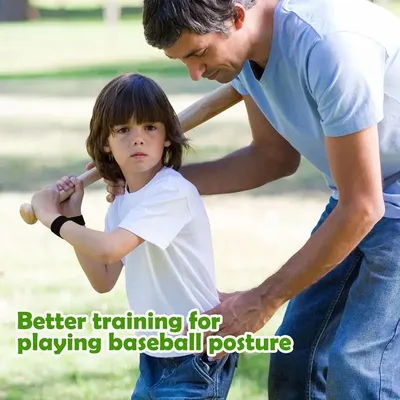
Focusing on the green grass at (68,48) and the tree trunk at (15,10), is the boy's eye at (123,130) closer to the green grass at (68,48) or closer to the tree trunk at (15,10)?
the green grass at (68,48)

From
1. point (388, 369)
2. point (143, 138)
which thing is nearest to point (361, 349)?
point (388, 369)

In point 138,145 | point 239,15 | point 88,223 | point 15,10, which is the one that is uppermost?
point 239,15

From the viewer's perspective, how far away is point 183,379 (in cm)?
337

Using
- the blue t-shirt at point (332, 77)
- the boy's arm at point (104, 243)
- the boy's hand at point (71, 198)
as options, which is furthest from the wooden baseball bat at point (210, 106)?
the boy's arm at point (104, 243)

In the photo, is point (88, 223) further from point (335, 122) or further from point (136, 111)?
point (335, 122)

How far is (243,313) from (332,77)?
0.77 meters

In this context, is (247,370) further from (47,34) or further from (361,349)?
(47,34)

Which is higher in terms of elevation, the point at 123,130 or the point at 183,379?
the point at 123,130

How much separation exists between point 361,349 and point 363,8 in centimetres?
100

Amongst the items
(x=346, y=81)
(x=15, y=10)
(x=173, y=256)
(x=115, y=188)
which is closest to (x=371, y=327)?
(x=173, y=256)

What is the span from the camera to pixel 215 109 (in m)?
3.89

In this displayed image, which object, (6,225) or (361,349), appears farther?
(6,225)

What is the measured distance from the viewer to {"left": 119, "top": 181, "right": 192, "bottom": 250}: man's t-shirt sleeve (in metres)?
3.25

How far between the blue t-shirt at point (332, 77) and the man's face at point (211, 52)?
106 mm
